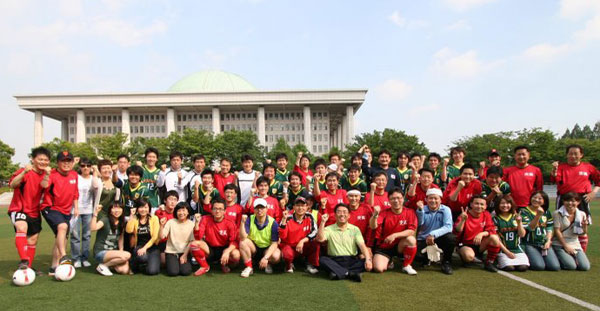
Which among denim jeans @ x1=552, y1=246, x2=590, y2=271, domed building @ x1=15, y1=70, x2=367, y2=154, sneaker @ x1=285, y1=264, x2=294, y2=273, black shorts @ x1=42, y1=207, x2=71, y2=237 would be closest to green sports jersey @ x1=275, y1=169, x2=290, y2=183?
sneaker @ x1=285, y1=264, x2=294, y2=273

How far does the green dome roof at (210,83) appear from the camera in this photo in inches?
2931

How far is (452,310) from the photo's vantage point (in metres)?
3.84

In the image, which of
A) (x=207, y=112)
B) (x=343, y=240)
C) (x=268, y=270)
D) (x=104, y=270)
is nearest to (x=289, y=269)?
(x=268, y=270)

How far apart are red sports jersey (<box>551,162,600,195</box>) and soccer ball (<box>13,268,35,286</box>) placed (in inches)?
324

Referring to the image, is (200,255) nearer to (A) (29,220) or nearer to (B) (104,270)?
(B) (104,270)

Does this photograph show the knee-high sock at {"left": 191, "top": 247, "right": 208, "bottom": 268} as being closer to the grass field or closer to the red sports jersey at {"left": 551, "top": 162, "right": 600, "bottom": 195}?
the grass field

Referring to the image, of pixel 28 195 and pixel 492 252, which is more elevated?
pixel 28 195

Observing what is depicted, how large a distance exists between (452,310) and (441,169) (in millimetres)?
3815

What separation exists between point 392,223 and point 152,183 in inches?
174

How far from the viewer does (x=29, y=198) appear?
5371 mm

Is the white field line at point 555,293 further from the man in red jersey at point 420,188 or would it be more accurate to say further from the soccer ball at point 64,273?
the soccer ball at point 64,273

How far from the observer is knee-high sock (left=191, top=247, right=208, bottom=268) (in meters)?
5.45

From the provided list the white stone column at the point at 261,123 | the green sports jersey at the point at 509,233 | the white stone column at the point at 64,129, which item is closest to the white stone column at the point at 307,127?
the white stone column at the point at 261,123

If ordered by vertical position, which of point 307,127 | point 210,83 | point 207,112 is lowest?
point 307,127
